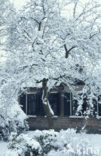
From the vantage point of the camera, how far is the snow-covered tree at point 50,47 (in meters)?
A: 13.6

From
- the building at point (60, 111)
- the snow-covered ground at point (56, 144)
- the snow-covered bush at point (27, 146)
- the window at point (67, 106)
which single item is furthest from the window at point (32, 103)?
the snow-covered bush at point (27, 146)

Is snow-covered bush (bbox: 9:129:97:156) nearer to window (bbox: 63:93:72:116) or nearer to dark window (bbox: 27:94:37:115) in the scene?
window (bbox: 63:93:72:116)

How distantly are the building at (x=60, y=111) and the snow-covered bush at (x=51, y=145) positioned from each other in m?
10.6

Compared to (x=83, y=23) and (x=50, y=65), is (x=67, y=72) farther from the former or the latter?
(x=83, y=23)

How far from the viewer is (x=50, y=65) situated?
44.4ft

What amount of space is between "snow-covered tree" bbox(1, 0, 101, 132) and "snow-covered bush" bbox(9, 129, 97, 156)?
3398mm

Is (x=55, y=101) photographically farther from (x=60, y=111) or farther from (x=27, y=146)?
(x=27, y=146)

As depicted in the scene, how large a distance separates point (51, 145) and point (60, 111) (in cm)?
1203

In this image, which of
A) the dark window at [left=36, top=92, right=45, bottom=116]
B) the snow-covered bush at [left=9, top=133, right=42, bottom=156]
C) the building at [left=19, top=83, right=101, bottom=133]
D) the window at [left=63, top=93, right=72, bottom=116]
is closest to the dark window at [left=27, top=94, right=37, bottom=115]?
the building at [left=19, top=83, right=101, bottom=133]

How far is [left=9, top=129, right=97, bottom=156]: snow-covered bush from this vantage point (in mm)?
9891

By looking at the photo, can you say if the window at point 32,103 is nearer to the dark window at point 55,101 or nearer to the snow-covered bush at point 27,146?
the dark window at point 55,101

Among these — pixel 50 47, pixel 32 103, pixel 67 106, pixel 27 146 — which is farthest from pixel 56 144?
pixel 32 103

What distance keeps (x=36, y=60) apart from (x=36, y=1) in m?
2.89

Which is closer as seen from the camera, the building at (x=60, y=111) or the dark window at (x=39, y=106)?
the building at (x=60, y=111)
